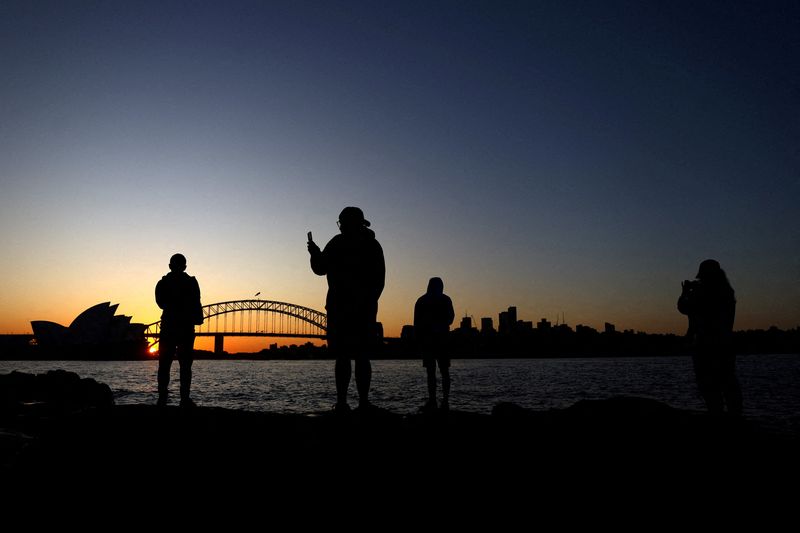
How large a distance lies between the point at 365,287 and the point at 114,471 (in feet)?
8.94

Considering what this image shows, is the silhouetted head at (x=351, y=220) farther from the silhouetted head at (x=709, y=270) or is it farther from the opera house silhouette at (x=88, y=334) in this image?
the opera house silhouette at (x=88, y=334)

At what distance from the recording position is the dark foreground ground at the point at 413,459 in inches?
134

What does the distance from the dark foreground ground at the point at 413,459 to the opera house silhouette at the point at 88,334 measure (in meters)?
142

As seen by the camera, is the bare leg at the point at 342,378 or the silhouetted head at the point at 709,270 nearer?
the bare leg at the point at 342,378

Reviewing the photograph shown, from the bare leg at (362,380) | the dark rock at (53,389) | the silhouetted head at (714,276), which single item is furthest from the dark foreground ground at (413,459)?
the dark rock at (53,389)

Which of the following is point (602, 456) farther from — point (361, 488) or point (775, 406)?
point (775, 406)

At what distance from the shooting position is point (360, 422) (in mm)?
4688

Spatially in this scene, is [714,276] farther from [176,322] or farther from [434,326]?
[176,322]

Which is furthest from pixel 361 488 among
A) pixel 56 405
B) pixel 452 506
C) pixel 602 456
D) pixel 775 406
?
pixel 775 406

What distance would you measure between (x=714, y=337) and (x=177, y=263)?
774 cm

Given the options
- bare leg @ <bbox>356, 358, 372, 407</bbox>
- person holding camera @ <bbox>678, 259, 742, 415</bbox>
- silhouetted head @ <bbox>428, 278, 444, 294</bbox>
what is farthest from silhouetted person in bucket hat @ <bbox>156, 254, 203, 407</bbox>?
person holding camera @ <bbox>678, 259, 742, 415</bbox>

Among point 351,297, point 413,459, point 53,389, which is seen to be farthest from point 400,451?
point 53,389

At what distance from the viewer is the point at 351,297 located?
17.2 ft

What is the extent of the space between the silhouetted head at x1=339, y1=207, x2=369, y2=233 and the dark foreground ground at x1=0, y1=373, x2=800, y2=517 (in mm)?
2007
